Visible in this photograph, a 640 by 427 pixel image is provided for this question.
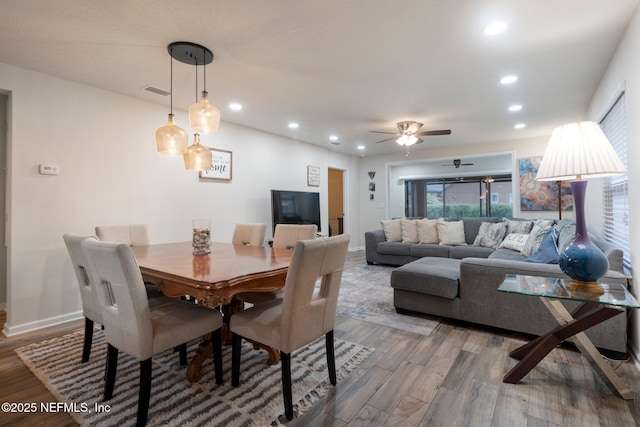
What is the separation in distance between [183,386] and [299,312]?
38.0 inches

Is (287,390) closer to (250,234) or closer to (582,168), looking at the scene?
(250,234)

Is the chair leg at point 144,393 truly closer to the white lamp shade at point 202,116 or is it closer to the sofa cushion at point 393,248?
the white lamp shade at point 202,116

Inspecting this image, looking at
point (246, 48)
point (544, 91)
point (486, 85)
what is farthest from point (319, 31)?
point (544, 91)

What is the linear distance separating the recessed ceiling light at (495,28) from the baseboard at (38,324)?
176 inches

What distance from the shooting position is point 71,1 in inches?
75.5

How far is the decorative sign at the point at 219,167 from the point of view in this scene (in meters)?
4.37

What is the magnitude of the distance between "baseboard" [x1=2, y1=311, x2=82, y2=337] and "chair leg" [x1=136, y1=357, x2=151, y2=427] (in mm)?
2191

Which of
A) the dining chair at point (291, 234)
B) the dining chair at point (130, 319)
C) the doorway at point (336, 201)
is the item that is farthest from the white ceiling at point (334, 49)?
the doorway at point (336, 201)

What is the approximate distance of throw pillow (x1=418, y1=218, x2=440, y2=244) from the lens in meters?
5.59

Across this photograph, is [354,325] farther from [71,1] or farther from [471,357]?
[71,1]

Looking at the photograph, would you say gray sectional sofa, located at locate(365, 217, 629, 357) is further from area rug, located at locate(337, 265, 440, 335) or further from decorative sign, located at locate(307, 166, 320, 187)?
decorative sign, located at locate(307, 166, 320, 187)

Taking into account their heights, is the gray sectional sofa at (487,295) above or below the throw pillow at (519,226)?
below

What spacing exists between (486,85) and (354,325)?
9.43ft

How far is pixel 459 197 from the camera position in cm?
936
